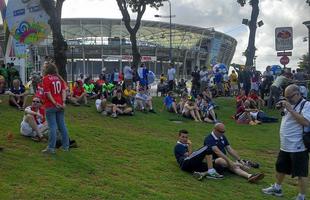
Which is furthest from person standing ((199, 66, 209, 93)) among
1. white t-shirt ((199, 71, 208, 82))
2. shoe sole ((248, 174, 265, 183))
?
shoe sole ((248, 174, 265, 183))

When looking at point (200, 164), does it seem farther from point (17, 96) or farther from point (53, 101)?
point (17, 96)

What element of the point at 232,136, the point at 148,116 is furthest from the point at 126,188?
the point at 148,116

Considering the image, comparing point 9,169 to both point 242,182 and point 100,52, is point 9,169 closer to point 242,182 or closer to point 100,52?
point 242,182

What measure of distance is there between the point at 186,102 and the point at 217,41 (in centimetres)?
8229

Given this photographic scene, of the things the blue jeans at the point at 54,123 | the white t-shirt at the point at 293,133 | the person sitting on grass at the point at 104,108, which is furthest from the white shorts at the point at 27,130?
the person sitting on grass at the point at 104,108

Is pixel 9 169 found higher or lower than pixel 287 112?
lower

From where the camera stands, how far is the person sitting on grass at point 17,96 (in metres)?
16.5

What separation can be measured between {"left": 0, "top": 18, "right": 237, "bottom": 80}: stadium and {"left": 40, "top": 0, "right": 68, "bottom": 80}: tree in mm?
51883

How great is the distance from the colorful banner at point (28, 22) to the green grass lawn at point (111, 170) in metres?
3.54

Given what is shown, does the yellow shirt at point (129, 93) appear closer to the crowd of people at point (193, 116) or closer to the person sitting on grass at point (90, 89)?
the crowd of people at point (193, 116)

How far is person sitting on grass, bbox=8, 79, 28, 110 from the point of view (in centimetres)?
1655

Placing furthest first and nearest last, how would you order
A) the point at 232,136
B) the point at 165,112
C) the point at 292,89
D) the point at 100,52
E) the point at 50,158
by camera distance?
the point at 100,52, the point at 165,112, the point at 232,136, the point at 50,158, the point at 292,89

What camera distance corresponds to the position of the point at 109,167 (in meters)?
9.38

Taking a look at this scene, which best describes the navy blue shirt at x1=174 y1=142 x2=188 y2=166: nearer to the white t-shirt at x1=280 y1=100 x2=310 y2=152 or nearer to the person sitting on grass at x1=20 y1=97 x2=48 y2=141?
the white t-shirt at x1=280 y1=100 x2=310 y2=152
